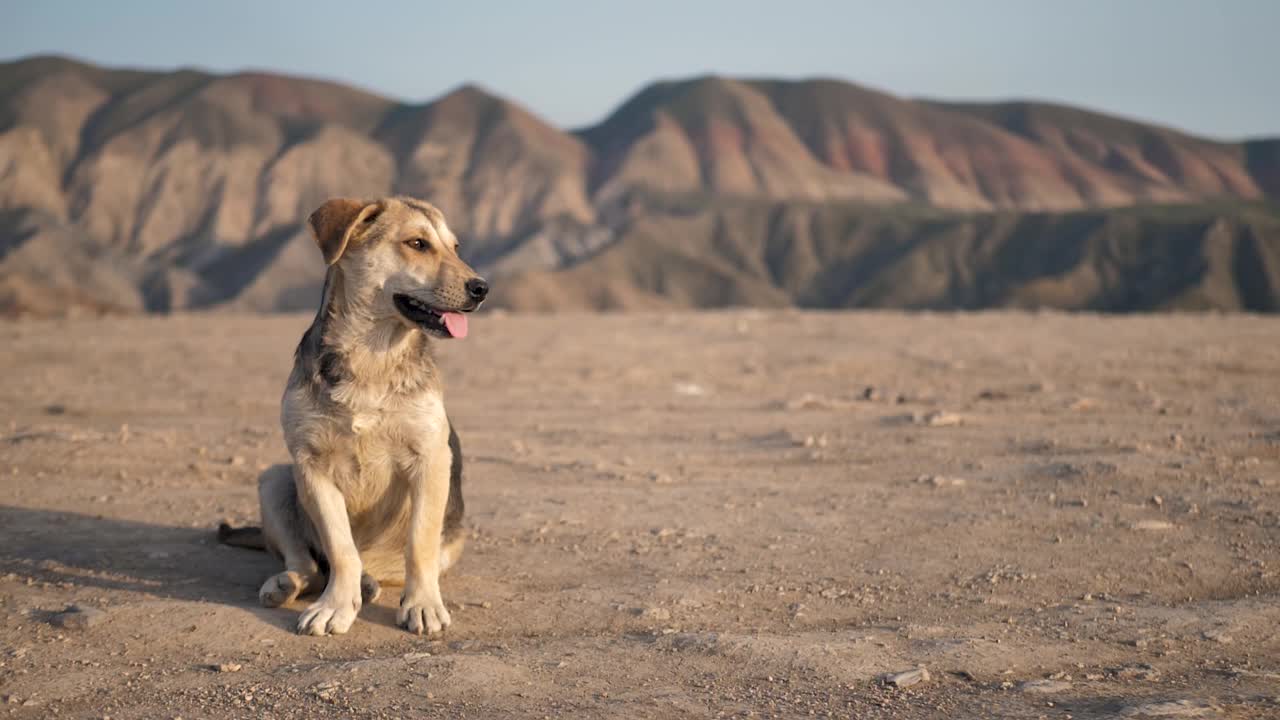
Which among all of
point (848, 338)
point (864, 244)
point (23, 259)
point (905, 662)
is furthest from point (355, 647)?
point (864, 244)

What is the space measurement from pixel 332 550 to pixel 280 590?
478 mm

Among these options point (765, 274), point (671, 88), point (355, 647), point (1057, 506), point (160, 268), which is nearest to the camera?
point (355, 647)

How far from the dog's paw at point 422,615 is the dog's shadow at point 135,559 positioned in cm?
33

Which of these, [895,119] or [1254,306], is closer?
[1254,306]

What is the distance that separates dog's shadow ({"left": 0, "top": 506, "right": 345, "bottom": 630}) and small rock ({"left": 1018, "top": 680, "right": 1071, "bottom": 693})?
11.3ft

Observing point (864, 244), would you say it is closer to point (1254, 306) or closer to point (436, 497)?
point (1254, 306)

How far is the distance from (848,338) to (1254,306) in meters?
65.7

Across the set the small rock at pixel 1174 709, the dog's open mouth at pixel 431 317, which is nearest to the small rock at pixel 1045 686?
the small rock at pixel 1174 709

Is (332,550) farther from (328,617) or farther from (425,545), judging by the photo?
(425,545)

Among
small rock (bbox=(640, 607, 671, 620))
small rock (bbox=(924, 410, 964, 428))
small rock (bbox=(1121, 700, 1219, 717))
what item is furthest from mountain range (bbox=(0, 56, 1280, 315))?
small rock (bbox=(1121, 700, 1219, 717))

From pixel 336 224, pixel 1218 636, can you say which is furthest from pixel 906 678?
pixel 336 224

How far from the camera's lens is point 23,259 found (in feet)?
252

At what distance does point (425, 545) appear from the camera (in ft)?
19.5

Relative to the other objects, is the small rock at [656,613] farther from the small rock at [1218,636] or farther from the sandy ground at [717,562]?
the small rock at [1218,636]
